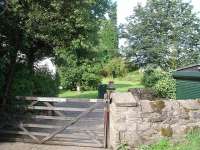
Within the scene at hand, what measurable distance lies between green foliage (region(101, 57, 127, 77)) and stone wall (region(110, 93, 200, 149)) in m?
38.1

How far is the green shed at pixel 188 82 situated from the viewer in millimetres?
16812

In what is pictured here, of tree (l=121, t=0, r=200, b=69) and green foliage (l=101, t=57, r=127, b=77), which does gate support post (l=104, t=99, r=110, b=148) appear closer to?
tree (l=121, t=0, r=200, b=69)

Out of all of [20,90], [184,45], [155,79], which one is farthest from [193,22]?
[20,90]

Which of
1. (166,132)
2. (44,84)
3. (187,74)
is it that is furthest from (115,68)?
(166,132)

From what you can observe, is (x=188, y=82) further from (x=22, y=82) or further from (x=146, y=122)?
(x=146, y=122)

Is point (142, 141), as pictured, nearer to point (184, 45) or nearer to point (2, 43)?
point (2, 43)

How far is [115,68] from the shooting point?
1981 inches

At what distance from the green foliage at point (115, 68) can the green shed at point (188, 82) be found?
1162 inches

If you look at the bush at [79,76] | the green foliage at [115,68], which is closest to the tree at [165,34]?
the bush at [79,76]

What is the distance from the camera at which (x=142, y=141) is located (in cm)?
980

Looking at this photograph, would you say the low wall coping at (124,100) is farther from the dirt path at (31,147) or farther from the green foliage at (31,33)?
the green foliage at (31,33)

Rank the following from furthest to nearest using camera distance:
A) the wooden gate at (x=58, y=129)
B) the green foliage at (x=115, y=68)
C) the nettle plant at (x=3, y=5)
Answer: the green foliage at (x=115, y=68), the nettle plant at (x=3, y=5), the wooden gate at (x=58, y=129)

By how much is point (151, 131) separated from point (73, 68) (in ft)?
80.2

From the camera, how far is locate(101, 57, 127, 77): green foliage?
4891 centimetres
